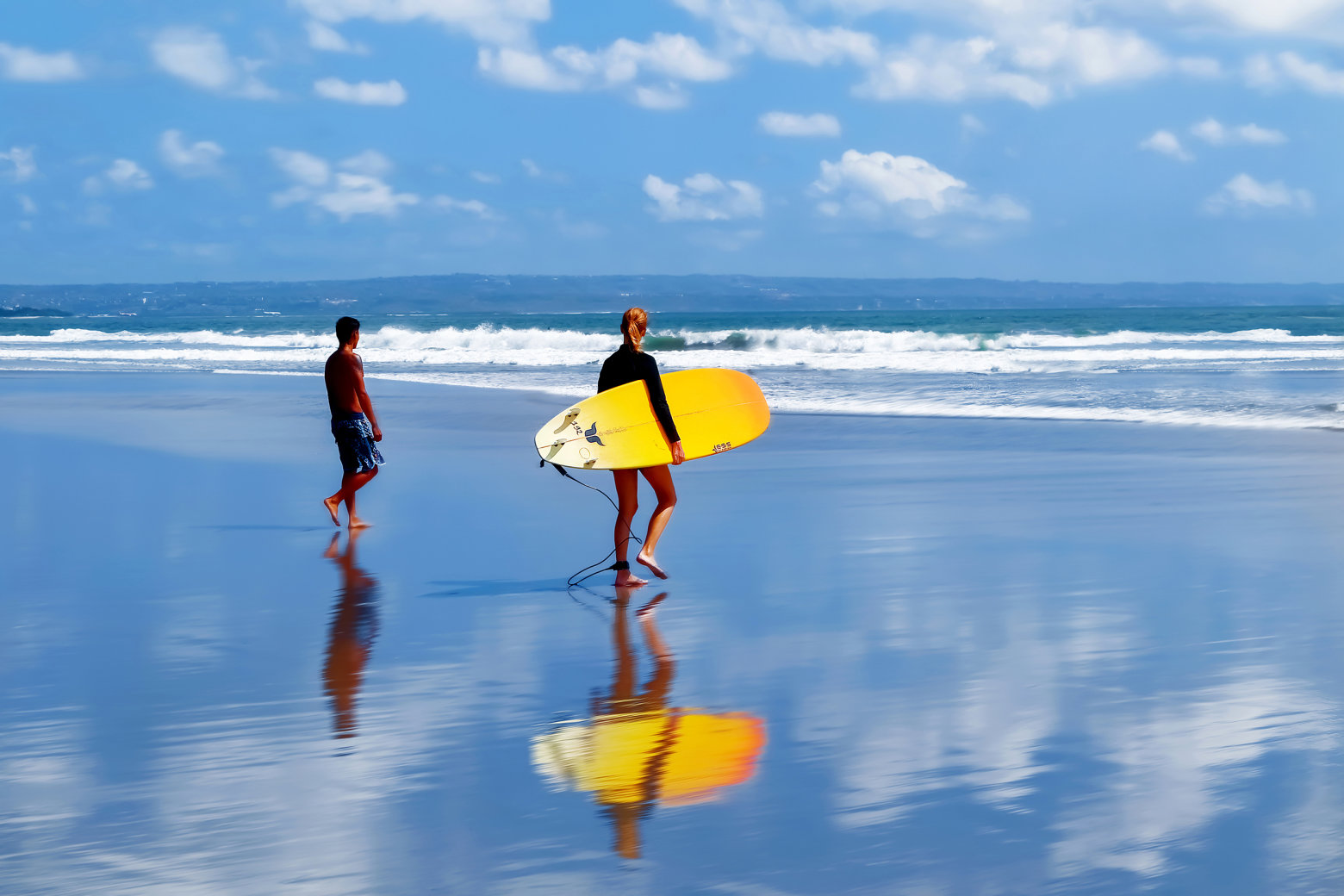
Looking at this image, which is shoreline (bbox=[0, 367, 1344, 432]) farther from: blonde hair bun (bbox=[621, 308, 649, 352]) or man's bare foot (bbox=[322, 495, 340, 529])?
blonde hair bun (bbox=[621, 308, 649, 352])

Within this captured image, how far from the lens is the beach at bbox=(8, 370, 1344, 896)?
3.42 m

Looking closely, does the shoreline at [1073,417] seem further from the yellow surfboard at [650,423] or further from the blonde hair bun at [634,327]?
the blonde hair bun at [634,327]

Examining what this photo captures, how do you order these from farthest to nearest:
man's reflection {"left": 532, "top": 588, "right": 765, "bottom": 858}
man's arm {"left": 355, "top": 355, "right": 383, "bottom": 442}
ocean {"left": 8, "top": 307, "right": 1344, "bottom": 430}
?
ocean {"left": 8, "top": 307, "right": 1344, "bottom": 430}
man's arm {"left": 355, "top": 355, "right": 383, "bottom": 442}
man's reflection {"left": 532, "top": 588, "right": 765, "bottom": 858}

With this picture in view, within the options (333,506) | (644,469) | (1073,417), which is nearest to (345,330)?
(333,506)

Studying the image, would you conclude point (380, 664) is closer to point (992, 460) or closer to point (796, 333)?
point (992, 460)

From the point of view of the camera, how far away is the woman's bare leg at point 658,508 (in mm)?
6973

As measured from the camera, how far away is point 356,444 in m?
9.09

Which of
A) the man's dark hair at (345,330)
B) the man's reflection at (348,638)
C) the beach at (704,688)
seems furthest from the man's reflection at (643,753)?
the man's dark hair at (345,330)

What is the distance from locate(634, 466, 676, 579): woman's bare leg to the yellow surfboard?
136 mm

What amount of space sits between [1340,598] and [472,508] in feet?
19.1

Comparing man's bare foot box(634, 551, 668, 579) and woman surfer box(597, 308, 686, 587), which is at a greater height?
woman surfer box(597, 308, 686, 587)

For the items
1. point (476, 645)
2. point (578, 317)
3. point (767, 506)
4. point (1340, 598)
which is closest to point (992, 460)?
point (767, 506)

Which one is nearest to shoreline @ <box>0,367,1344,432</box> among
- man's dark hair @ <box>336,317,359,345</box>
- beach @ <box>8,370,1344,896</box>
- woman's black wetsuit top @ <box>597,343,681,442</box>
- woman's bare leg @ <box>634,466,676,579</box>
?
beach @ <box>8,370,1344,896</box>

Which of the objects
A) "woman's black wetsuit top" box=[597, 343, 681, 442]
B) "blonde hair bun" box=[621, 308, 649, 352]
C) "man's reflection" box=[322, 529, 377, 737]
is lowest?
"man's reflection" box=[322, 529, 377, 737]
